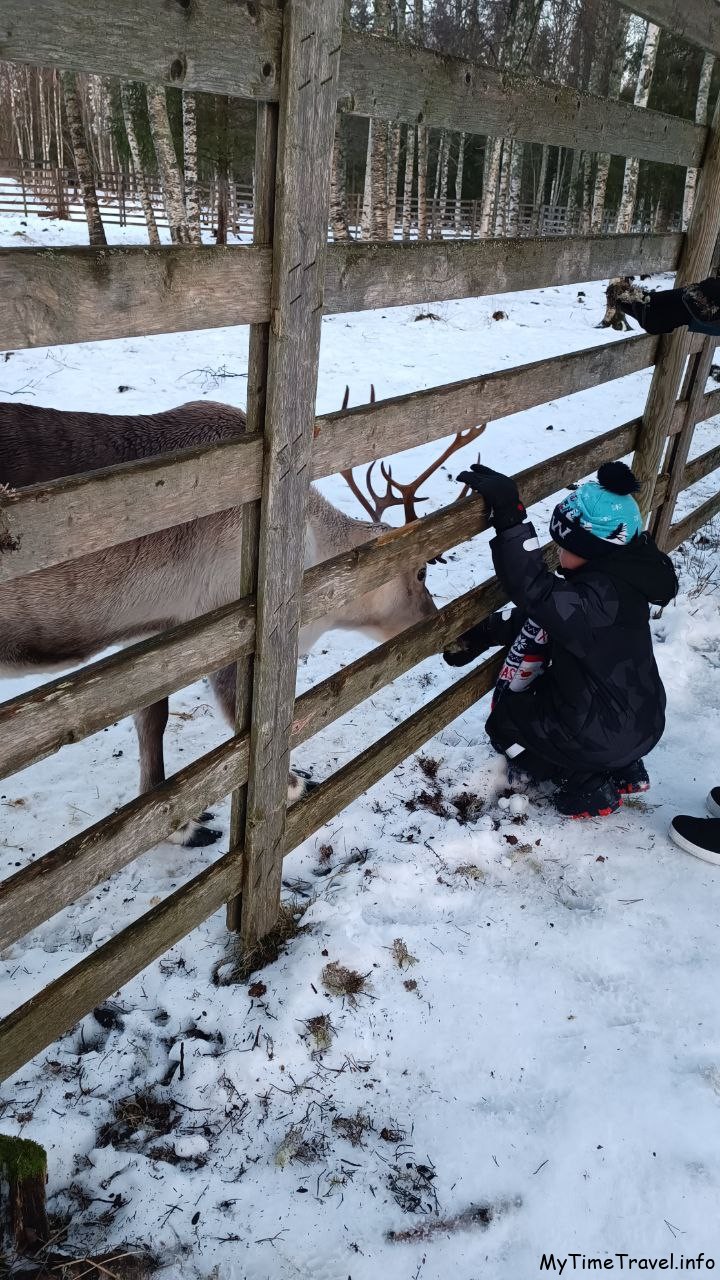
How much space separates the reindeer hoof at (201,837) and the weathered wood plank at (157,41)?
2.40 metres

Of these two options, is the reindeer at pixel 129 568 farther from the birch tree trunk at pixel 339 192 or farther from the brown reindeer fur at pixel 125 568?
the birch tree trunk at pixel 339 192

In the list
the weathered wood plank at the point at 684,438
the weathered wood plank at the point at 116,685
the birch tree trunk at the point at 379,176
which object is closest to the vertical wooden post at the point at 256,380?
the weathered wood plank at the point at 116,685

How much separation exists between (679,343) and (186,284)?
2.95 meters

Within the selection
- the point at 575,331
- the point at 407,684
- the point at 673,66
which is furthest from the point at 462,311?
the point at 673,66

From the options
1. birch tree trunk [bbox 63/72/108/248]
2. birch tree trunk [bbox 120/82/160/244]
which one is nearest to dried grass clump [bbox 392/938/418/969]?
birch tree trunk [bbox 63/72/108/248]

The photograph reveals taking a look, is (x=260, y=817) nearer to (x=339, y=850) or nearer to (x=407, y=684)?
(x=339, y=850)

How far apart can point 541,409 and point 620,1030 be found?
755 centimetres

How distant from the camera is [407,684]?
4242 millimetres

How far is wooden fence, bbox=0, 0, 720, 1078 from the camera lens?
144 centimetres

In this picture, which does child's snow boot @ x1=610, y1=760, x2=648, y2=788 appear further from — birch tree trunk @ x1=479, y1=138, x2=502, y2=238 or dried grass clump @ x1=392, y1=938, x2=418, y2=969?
birch tree trunk @ x1=479, y1=138, x2=502, y2=238

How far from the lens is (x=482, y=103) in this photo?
7.38 ft

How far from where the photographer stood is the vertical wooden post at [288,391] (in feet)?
5.32

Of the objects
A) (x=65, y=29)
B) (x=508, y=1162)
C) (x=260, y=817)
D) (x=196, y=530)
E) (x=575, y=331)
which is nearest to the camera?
(x=65, y=29)

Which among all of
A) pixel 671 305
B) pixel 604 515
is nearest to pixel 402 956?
pixel 604 515
